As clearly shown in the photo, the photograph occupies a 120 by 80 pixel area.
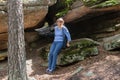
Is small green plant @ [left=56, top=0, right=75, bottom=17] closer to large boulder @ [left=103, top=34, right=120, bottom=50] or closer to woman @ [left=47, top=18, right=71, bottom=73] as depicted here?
woman @ [left=47, top=18, right=71, bottom=73]

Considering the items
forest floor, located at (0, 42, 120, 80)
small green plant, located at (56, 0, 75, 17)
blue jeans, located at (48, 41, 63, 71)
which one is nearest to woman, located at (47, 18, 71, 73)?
blue jeans, located at (48, 41, 63, 71)

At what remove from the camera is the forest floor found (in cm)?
959

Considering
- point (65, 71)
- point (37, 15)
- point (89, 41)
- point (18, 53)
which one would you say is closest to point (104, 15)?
point (89, 41)

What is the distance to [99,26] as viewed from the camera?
551 inches

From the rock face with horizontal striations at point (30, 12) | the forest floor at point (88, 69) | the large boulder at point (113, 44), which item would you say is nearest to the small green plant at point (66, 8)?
the rock face with horizontal striations at point (30, 12)

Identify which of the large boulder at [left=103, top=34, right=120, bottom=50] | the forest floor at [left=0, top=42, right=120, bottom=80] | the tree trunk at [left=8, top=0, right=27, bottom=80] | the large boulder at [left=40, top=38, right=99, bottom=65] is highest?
the tree trunk at [left=8, top=0, right=27, bottom=80]

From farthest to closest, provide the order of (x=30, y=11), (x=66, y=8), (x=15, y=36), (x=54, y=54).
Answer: (x=66, y=8) → (x=30, y=11) → (x=54, y=54) → (x=15, y=36)

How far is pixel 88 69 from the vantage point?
1015cm

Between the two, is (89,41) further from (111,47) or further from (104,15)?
(104,15)

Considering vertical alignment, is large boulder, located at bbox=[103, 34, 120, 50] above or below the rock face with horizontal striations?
below

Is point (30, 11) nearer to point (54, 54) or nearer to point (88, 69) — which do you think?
point (54, 54)

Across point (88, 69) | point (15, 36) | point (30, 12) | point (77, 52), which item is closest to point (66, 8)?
point (30, 12)

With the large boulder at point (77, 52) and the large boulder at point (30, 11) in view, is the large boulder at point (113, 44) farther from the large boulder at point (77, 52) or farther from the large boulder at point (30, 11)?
the large boulder at point (30, 11)

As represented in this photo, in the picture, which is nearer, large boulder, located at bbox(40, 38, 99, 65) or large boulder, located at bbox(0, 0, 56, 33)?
large boulder, located at bbox(40, 38, 99, 65)
